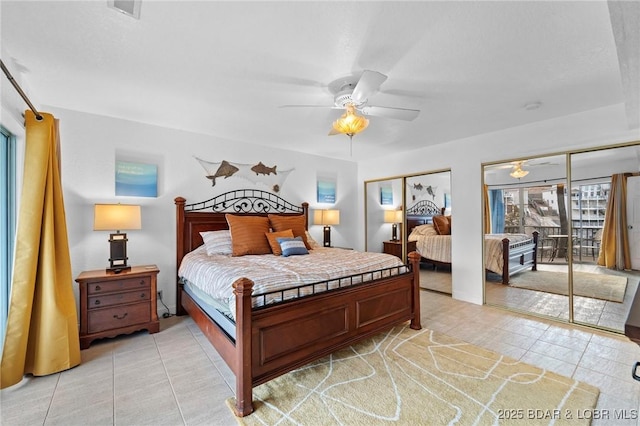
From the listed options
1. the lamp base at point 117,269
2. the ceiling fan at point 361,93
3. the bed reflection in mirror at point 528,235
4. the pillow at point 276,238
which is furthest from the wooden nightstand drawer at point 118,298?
the bed reflection in mirror at point 528,235

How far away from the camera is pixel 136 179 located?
11.5ft

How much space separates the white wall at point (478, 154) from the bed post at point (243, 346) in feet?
11.6

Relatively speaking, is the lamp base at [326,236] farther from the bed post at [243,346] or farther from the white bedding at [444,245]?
the bed post at [243,346]

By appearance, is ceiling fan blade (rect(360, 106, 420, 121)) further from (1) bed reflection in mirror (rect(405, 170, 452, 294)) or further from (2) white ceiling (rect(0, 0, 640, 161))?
(1) bed reflection in mirror (rect(405, 170, 452, 294))

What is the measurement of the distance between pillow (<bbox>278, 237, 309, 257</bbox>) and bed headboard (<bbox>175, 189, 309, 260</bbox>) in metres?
1.09

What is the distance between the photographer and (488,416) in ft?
5.78

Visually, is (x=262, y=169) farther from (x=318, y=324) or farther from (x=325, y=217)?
(x=318, y=324)

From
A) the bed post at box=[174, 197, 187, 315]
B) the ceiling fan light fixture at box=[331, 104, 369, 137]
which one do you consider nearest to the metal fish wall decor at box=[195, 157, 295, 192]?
the bed post at box=[174, 197, 187, 315]

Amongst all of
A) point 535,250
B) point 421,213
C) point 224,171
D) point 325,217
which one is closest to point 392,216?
point 421,213

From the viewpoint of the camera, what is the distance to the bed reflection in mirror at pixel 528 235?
11.4 ft

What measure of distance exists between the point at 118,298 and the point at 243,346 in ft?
6.26

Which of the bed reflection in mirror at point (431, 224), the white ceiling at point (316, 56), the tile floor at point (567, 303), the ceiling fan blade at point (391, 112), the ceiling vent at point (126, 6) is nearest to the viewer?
the ceiling vent at point (126, 6)

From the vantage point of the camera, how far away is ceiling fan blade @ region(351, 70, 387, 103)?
6.54ft

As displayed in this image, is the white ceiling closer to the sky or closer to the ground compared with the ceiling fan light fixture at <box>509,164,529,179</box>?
closer to the sky
